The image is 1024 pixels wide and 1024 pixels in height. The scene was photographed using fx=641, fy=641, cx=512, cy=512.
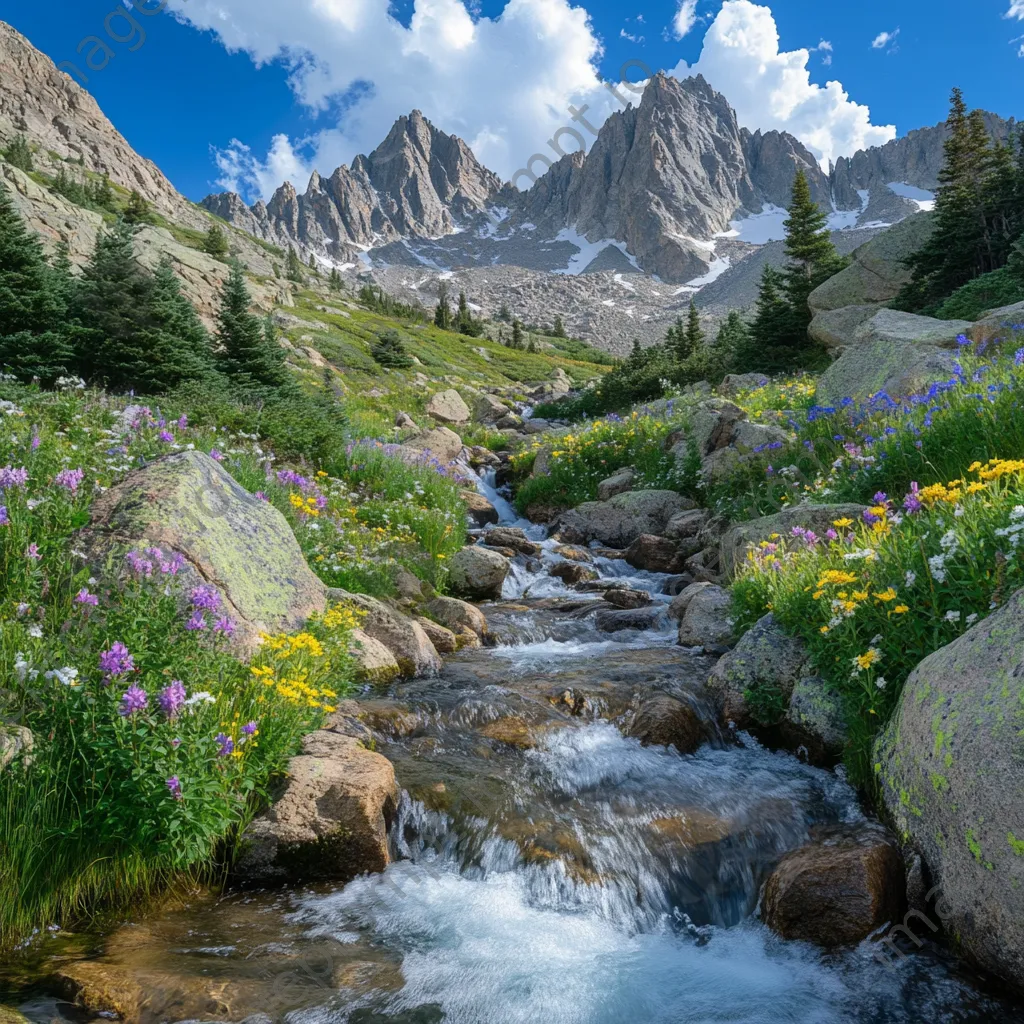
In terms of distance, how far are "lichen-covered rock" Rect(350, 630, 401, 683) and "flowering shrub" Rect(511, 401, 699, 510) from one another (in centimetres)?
928

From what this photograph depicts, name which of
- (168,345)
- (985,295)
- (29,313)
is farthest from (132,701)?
(985,295)

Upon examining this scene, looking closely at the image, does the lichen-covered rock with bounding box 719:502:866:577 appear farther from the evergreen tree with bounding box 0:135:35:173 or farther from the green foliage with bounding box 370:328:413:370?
the evergreen tree with bounding box 0:135:35:173

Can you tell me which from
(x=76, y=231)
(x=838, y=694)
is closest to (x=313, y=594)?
(x=838, y=694)

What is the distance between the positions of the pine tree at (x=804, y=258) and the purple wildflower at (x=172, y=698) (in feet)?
85.3

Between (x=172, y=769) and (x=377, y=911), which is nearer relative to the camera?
(x=172, y=769)

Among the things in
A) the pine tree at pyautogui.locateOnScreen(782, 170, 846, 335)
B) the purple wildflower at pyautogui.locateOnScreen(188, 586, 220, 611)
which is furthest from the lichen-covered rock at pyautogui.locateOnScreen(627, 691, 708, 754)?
the pine tree at pyautogui.locateOnScreen(782, 170, 846, 335)

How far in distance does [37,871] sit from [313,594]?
10.8 ft

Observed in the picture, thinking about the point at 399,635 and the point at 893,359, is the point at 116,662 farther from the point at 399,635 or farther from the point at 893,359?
the point at 893,359

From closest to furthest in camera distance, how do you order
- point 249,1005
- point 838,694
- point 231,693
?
point 249,1005, point 231,693, point 838,694

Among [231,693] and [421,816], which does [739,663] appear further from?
[231,693]

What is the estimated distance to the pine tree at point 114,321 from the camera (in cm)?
1366

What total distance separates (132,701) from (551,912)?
2528mm

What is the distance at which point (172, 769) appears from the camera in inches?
120

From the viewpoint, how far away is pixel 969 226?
22.3 m
